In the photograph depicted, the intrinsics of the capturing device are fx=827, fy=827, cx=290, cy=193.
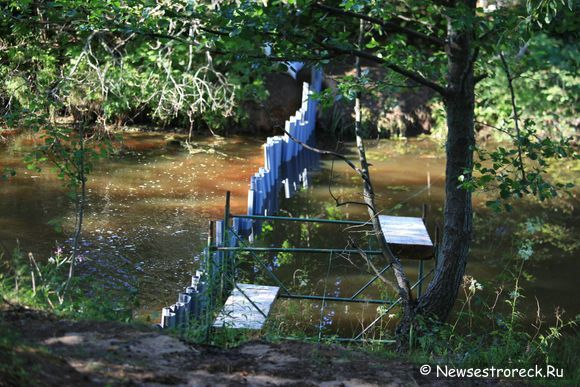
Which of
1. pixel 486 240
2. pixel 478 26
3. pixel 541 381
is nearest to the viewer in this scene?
pixel 541 381

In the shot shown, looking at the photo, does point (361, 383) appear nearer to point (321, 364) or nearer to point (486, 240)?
point (321, 364)

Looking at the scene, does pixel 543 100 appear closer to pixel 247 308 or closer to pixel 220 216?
pixel 220 216

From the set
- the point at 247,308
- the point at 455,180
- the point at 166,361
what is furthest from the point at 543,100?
the point at 166,361

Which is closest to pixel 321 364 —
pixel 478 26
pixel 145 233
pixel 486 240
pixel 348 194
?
pixel 478 26

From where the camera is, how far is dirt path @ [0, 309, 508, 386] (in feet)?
14.1

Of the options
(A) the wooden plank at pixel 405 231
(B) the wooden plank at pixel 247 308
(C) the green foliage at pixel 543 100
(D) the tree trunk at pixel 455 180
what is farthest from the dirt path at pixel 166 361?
(C) the green foliage at pixel 543 100

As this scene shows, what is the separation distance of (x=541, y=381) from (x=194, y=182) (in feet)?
30.2

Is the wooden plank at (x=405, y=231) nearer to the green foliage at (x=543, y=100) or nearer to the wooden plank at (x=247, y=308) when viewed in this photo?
the wooden plank at (x=247, y=308)

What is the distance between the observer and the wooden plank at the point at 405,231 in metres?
7.57

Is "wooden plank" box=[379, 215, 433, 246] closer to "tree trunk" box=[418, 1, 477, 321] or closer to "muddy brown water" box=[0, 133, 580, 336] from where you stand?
"tree trunk" box=[418, 1, 477, 321]

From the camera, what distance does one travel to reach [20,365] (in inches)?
156

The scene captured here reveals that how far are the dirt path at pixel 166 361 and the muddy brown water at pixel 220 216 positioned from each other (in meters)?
1.84

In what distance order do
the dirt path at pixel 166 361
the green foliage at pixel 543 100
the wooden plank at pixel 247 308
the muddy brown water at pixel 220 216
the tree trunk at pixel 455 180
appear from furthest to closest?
the green foliage at pixel 543 100 < the muddy brown water at pixel 220 216 < the tree trunk at pixel 455 180 < the wooden plank at pixel 247 308 < the dirt path at pixel 166 361

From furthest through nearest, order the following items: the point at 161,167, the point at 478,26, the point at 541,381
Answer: the point at 161,167
the point at 478,26
the point at 541,381
